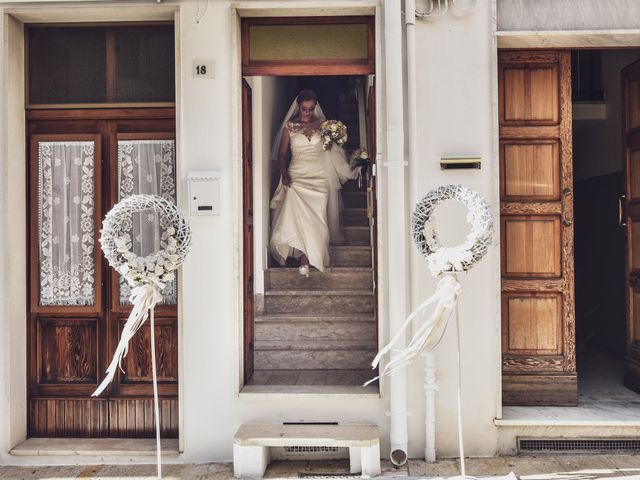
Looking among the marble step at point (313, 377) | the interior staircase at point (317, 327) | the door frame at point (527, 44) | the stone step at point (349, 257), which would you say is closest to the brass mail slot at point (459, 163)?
the door frame at point (527, 44)

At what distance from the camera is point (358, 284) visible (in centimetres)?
653

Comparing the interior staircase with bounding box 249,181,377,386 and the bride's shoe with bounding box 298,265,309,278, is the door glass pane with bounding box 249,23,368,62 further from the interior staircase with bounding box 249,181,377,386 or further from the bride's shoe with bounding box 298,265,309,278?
the bride's shoe with bounding box 298,265,309,278

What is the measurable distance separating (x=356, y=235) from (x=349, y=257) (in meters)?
0.43

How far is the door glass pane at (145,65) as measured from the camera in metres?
5.13

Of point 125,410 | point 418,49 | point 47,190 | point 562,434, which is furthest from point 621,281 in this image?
point 47,190

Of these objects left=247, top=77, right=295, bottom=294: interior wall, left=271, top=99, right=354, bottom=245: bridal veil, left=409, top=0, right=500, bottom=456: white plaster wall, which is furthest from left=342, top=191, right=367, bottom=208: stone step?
left=409, top=0, right=500, bottom=456: white plaster wall

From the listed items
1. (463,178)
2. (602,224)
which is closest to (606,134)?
(602,224)

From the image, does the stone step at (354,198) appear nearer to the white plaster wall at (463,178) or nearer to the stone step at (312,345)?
the stone step at (312,345)

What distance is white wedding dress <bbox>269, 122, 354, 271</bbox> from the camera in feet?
21.3

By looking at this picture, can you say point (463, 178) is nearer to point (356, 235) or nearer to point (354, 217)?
point (356, 235)

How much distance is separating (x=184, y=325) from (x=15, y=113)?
2164mm

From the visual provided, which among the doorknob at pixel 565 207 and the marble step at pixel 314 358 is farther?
the marble step at pixel 314 358

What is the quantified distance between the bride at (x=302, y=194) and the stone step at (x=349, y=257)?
199 mm

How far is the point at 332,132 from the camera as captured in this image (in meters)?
6.39
